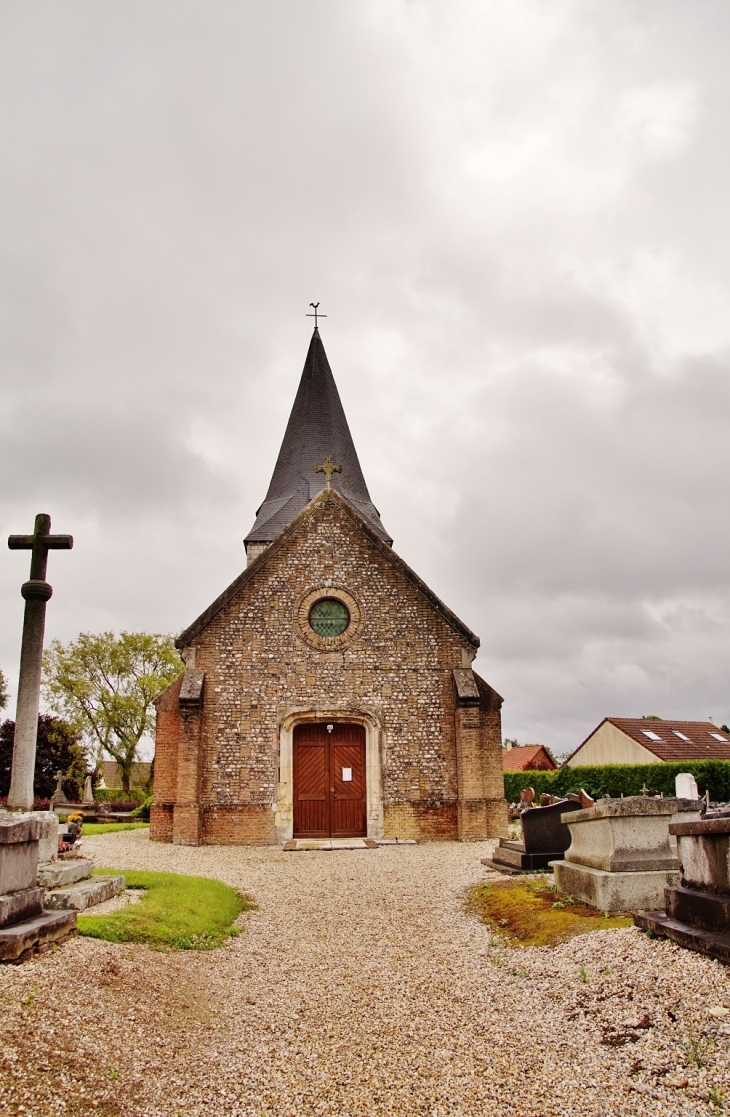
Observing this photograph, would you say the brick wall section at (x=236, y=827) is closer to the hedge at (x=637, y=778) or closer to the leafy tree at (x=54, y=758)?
the hedge at (x=637, y=778)

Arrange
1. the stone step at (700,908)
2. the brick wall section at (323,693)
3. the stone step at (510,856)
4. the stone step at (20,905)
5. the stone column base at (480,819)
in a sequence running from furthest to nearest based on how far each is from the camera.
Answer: the brick wall section at (323,693) → the stone column base at (480,819) → the stone step at (510,856) → the stone step at (20,905) → the stone step at (700,908)

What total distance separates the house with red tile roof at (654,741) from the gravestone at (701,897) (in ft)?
88.1

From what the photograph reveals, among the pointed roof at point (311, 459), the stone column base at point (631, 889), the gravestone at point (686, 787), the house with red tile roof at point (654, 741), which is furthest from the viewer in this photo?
the house with red tile roof at point (654, 741)

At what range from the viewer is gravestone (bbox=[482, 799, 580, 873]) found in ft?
36.1

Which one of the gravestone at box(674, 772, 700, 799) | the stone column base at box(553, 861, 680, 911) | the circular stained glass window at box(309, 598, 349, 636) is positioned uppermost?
the circular stained glass window at box(309, 598, 349, 636)

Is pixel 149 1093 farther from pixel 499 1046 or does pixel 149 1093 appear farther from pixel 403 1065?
pixel 499 1046

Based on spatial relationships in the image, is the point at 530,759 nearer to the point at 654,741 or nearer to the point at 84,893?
the point at 654,741

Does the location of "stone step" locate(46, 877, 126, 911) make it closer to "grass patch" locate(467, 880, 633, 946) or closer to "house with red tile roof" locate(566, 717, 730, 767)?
"grass patch" locate(467, 880, 633, 946)

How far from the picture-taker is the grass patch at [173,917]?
22.0 ft

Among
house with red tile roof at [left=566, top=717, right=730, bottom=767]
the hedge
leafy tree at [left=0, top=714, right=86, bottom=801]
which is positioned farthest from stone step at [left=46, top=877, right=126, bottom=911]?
leafy tree at [left=0, top=714, right=86, bottom=801]

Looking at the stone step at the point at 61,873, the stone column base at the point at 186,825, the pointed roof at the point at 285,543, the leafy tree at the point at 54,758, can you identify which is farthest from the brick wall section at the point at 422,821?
the leafy tree at the point at 54,758

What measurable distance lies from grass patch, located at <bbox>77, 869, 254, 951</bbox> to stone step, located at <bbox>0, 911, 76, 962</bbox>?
18.3 inches

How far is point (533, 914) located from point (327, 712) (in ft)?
31.7

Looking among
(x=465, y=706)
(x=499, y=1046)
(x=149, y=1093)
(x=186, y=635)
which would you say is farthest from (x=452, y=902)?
(x=186, y=635)
